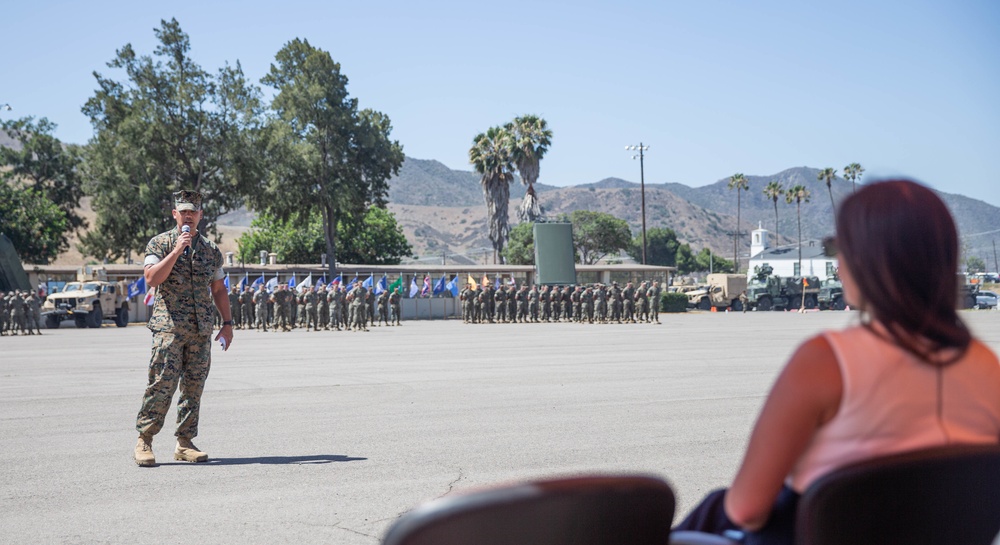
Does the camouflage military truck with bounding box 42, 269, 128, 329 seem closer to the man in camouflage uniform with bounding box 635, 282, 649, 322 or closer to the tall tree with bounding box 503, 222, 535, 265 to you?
the man in camouflage uniform with bounding box 635, 282, 649, 322

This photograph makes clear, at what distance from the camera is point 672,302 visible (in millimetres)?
61688

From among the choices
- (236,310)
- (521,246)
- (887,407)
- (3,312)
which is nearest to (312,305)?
(236,310)

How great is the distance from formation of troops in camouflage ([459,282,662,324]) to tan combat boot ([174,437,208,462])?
36.4 metres

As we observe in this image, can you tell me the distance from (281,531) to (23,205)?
182ft

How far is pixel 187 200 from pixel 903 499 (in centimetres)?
611

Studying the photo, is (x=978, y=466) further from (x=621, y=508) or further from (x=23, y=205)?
(x=23, y=205)

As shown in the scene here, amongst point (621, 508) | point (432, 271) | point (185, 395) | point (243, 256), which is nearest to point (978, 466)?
point (621, 508)

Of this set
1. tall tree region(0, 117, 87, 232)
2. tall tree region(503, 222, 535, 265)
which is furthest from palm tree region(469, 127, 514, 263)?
tall tree region(0, 117, 87, 232)

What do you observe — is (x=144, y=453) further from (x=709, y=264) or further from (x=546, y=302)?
(x=709, y=264)

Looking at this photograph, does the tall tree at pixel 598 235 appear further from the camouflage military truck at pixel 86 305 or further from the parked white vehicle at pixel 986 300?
the camouflage military truck at pixel 86 305

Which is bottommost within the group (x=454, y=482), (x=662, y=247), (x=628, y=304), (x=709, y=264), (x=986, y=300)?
(x=454, y=482)

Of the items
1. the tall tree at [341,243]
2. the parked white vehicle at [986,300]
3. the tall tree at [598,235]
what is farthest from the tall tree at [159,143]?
the tall tree at [598,235]

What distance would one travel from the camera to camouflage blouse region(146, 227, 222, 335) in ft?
24.4

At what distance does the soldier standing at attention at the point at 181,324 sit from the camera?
7.42 m
